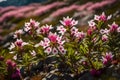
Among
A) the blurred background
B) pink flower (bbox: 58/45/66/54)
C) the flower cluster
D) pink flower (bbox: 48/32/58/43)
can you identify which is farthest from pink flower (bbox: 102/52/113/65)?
the blurred background

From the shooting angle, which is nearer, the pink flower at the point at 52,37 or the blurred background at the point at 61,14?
the pink flower at the point at 52,37

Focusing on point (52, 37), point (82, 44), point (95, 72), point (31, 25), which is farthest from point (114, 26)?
point (31, 25)

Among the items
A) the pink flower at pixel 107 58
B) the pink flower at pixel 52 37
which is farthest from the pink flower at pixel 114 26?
the pink flower at pixel 52 37

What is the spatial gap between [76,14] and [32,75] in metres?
35.2

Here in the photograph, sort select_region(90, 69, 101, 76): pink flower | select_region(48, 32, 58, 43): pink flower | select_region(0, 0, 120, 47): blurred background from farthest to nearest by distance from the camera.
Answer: select_region(0, 0, 120, 47): blurred background < select_region(90, 69, 101, 76): pink flower < select_region(48, 32, 58, 43): pink flower

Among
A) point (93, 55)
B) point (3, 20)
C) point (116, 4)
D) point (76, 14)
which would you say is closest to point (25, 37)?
point (76, 14)

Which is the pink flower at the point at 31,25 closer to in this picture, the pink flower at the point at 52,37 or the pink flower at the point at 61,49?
the pink flower at the point at 61,49

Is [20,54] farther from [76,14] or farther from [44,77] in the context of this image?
[76,14]

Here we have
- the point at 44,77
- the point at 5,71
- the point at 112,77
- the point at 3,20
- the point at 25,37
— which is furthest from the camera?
the point at 3,20

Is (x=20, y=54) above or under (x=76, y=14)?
A: above

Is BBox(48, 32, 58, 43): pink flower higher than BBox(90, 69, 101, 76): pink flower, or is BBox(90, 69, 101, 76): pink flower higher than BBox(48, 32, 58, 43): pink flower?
BBox(48, 32, 58, 43): pink flower

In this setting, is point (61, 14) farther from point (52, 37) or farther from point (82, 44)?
point (52, 37)

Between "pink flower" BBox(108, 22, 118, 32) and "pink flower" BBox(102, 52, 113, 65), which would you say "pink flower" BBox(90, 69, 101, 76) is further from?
"pink flower" BBox(108, 22, 118, 32)

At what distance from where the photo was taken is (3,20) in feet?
225
